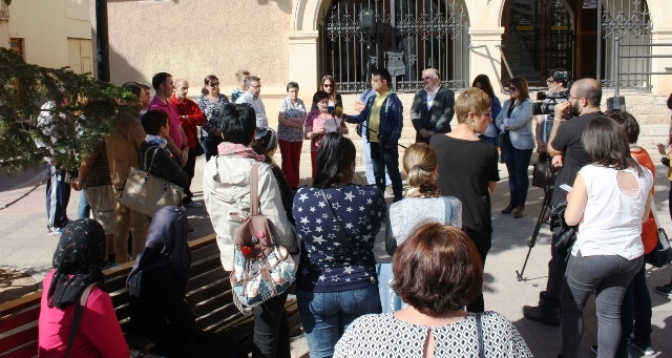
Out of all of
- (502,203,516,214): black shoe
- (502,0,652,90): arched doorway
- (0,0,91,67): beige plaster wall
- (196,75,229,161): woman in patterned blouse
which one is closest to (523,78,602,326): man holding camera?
(502,203,516,214): black shoe

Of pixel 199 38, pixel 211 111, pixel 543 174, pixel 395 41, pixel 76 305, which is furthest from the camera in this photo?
pixel 395 41

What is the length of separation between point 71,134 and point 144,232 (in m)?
1.79

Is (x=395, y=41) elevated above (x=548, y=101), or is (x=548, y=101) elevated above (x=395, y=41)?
(x=395, y=41)

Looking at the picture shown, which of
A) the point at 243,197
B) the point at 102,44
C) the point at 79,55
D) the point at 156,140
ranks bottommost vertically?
the point at 243,197

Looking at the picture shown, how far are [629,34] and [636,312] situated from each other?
1123 cm

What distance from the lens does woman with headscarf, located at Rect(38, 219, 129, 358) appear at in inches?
130

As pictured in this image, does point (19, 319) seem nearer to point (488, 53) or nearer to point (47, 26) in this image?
point (488, 53)

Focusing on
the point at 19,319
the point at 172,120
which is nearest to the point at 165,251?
the point at 19,319

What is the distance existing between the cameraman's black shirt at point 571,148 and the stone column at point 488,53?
8777 mm

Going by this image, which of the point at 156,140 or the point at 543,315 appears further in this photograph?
the point at 156,140

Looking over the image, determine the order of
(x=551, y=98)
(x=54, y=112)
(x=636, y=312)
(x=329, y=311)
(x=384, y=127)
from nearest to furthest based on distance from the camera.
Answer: (x=329, y=311) < (x=54, y=112) < (x=636, y=312) < (x=551, y=98) < (x=384, y=127)

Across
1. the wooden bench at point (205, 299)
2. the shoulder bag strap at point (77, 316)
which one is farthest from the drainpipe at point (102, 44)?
the shoulder bag strap at point (77, 316)

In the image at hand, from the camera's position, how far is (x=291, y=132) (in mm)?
9555

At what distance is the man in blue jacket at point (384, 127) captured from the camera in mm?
8367
